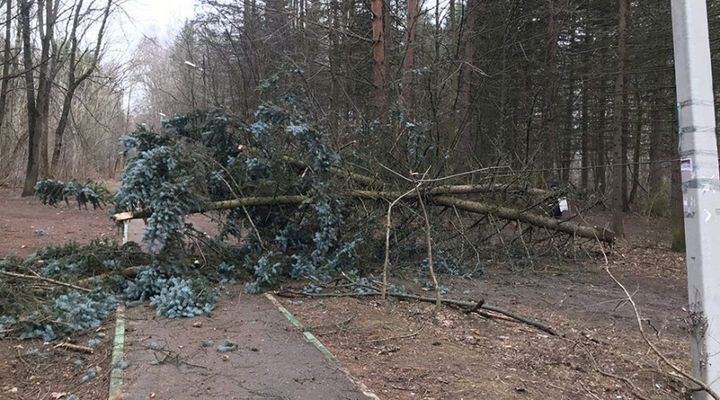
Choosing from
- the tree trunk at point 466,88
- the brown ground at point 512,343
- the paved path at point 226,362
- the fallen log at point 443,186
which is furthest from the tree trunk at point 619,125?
the paved path at point 226,362

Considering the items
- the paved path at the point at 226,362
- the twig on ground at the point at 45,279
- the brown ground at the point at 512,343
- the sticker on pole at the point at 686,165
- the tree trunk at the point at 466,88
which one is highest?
the tree trunk at the point at 466,88

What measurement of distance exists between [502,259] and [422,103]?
3.88 m

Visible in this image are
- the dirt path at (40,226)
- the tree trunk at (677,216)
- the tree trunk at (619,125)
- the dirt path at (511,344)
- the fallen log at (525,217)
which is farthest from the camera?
the tree trunk at (619,125)

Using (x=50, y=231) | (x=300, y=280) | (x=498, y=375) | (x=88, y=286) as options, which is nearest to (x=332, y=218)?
(x=300, y=280)

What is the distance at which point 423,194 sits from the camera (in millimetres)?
8742

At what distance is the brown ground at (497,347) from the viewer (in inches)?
154

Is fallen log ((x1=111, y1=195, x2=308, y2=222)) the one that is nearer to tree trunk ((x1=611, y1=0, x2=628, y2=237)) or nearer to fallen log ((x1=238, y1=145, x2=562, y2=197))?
fallen log ((x1=238, y1=145, x2=562, y2=197))

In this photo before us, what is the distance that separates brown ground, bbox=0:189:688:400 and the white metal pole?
533 millimetres

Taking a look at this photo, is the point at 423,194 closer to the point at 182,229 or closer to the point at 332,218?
the point at 332,218

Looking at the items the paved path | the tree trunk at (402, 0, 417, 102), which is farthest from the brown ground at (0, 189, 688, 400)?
the tree trunk at (402, 0, 417, 102)

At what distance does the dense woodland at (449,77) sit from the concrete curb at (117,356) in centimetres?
406

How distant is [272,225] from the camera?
325 inches

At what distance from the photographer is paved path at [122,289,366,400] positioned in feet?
12.2

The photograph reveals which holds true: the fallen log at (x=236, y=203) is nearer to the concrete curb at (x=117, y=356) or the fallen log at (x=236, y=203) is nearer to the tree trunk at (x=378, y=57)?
the concrete curb at (x=117, y=356)
